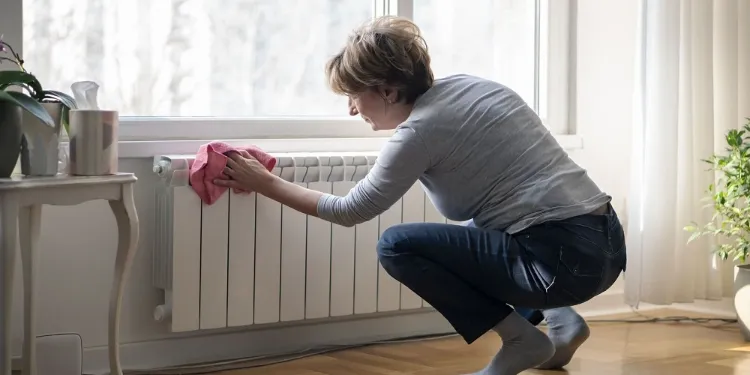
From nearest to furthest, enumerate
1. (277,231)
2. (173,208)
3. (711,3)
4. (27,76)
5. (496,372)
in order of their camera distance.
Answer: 1. (27,76)
2. (496,372)
3. (173,208)
4. (277,231)
5. (711,3)

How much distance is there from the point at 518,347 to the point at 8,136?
3.89 ft

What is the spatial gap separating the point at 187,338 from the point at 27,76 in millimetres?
888

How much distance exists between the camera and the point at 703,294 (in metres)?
3.20

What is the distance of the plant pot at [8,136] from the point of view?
1.97 metres

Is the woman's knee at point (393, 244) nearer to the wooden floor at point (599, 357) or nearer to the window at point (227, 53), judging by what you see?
the wooden floor at point (599, 357)

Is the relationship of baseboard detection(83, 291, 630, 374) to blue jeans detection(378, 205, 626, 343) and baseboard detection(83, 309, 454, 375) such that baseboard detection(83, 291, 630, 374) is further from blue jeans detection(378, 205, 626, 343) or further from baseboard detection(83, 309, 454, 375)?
blue jeans detection(378, 205, 626, 343)

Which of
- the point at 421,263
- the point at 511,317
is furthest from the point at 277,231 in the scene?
the point at 511,317

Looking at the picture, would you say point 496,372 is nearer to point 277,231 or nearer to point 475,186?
point 475,186

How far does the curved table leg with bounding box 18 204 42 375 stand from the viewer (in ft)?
6.92

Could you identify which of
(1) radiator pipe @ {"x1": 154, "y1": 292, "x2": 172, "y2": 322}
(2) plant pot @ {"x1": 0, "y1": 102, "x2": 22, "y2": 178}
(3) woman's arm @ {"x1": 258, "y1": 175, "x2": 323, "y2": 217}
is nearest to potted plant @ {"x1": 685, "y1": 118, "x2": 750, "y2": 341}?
(3) woman's arm @ {"x1": 258, "y1": 175, "x2": 323, "y2": 217}

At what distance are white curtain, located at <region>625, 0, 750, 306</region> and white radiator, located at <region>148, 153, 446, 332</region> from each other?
0.78 m

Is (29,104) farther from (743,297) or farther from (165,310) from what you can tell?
(743,297)

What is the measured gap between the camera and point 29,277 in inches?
83.3

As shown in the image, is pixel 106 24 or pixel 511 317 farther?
pixel 106 24
